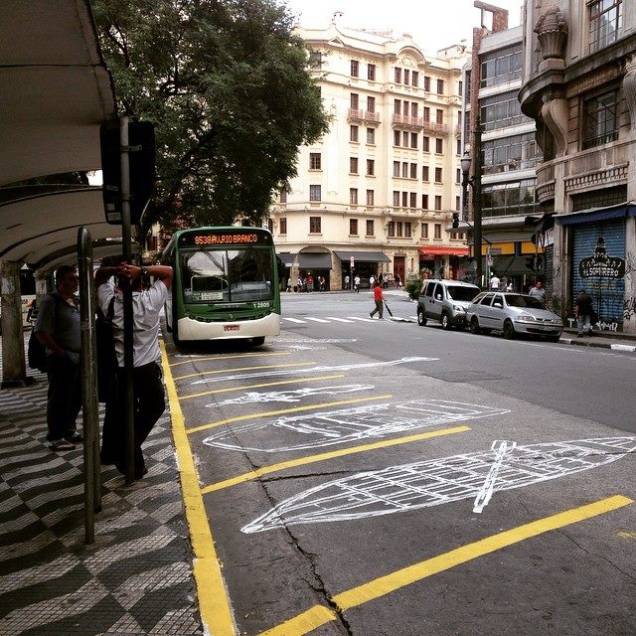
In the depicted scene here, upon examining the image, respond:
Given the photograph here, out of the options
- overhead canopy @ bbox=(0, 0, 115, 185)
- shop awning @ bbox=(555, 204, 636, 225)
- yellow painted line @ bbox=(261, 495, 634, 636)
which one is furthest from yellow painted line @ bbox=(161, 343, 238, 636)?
shop awning @ bbox=(555, 204, 636, 225)

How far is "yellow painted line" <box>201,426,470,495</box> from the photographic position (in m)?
5.44

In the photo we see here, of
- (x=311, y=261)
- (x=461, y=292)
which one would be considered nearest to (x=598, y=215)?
(x=461, y=292)

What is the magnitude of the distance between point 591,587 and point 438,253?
66.6 metres

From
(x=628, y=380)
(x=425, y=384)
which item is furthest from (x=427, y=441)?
(x=628, y=380)

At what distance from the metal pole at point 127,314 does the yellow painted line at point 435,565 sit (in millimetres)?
2343

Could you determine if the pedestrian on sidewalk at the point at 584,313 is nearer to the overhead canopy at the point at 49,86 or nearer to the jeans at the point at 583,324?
the jeans at the point at 583,324

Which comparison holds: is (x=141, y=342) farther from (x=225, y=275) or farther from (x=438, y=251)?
(x=438, y=251)

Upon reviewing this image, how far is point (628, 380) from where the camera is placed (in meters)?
10.9

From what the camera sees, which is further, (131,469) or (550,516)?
(131,469)

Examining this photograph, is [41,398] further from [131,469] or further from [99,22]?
[99,22]

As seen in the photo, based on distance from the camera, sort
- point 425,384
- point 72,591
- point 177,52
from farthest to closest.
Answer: point 177,52 < point 425,384 < point 72,591

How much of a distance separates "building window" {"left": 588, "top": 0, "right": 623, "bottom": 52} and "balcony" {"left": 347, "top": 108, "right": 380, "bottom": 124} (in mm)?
41457

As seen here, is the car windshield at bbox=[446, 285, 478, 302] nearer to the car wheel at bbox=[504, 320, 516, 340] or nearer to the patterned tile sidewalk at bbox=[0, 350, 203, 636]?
the car wheel at bbox=[504, 320, 516, 340]

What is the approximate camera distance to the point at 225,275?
51.6 feet
